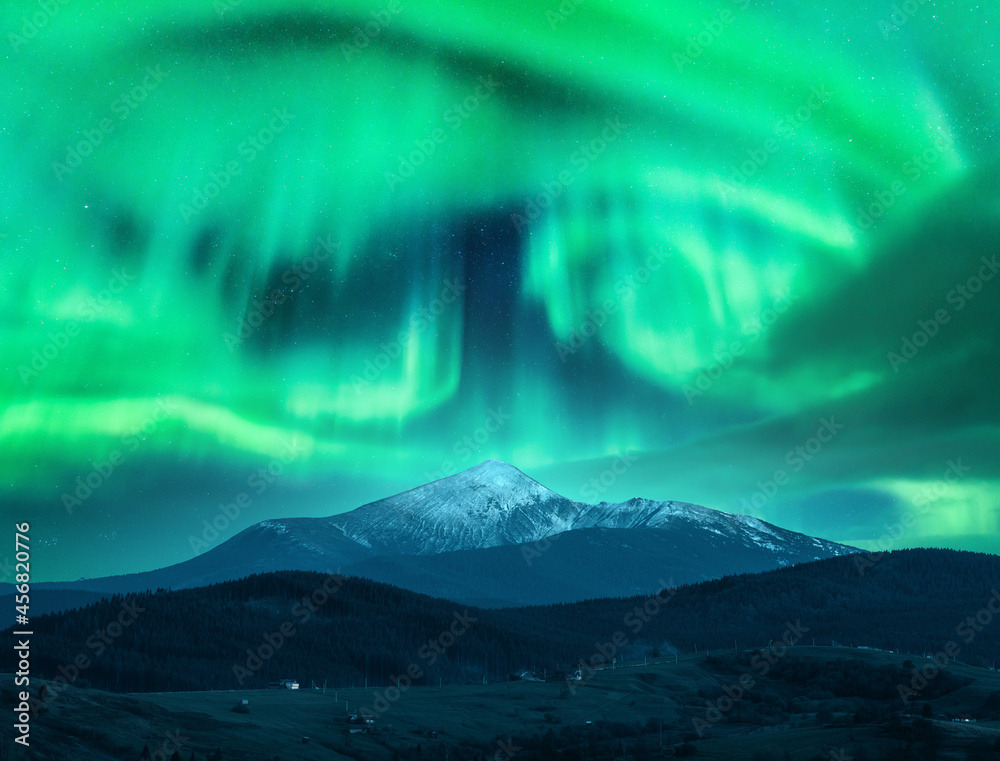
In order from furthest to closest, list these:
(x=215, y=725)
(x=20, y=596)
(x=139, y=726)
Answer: (x=215, y=725)
(x=139, y=726)
(x=20, y=596)

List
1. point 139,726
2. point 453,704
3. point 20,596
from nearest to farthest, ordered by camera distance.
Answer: point 20,596, point 139,726, point 453,704

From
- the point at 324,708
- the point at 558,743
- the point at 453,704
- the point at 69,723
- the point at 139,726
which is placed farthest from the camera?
the point at 453,704

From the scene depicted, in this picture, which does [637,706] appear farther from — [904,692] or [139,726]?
[139,726]

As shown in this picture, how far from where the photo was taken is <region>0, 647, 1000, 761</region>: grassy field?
11769 cm

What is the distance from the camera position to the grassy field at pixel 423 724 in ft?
386

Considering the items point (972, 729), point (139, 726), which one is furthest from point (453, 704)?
point (972, 729)

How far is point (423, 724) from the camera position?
6398 inches

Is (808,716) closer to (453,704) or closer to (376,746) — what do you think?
(453,704)

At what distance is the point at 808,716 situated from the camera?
17588cm

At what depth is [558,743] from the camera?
145500 millimetres

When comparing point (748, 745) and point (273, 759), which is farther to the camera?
point (748, 745)

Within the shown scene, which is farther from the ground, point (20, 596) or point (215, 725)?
point (20, 596)

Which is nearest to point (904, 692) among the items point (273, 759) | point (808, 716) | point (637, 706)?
point (808, 716)

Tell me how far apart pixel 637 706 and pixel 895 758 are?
69692 mm
